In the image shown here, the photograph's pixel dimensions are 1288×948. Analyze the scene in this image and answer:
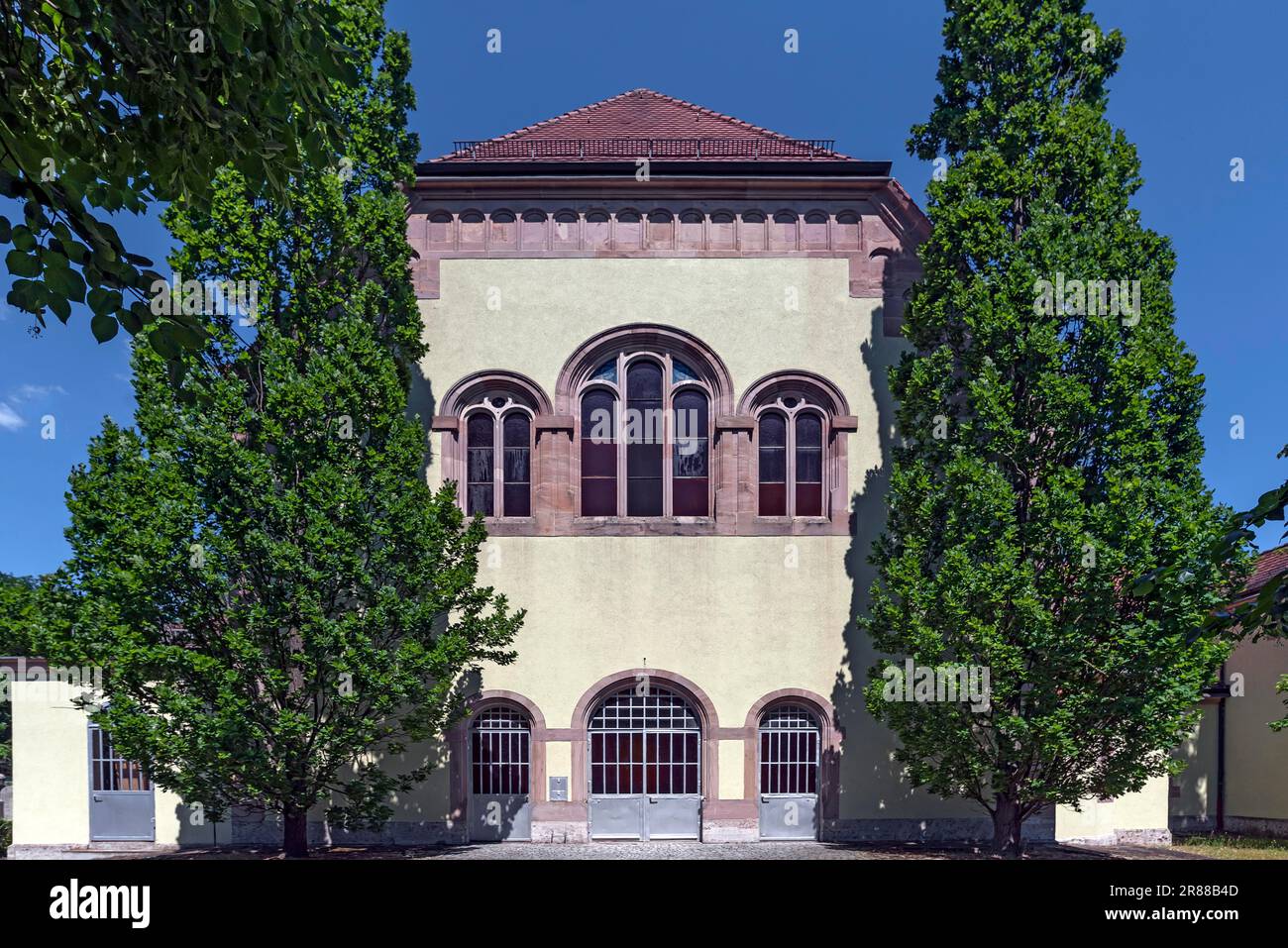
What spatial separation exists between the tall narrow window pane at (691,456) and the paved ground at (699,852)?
19.1 feet

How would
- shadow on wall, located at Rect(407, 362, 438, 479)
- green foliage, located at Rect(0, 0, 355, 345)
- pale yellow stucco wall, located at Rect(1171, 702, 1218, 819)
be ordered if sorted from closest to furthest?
1. green foliage, located at Rect(0, 0, 355, 345)
2. shadow on wall, located at Rect(407, 362, 438, 479)
3. pale yellow stucco wall, located at Rect(1171, 702, 1218, 819)

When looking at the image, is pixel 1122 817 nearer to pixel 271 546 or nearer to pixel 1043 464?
pixel 1043 464

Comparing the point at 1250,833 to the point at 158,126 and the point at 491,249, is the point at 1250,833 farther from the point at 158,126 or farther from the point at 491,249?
the point at 158,126

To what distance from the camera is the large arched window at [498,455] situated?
50.0 feet

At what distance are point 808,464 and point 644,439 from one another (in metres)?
3.18

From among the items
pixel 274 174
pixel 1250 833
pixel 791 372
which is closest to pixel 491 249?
pixel 791 372

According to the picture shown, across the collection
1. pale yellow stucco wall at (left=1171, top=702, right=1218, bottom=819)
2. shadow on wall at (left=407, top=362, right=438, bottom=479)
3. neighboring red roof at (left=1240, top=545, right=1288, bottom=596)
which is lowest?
pale yellow stucco wall at (left=1171, top=702, right=1218, bottom=819)

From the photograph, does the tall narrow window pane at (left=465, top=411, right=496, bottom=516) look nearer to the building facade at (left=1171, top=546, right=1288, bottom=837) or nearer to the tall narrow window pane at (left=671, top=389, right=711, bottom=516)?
the tall narrow window pane at (left=671, top=389, right=711, bottom=516)

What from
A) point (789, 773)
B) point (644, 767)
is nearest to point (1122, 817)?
point (789, 773)

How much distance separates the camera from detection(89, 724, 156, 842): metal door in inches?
567

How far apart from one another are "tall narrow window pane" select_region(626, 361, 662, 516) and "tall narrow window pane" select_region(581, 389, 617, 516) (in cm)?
29

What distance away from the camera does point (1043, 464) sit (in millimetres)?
12414

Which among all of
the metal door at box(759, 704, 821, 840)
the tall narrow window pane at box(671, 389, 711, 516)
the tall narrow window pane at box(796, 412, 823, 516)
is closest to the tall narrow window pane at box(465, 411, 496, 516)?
the tall narrow window pane at box(671, 389, 711, 516)

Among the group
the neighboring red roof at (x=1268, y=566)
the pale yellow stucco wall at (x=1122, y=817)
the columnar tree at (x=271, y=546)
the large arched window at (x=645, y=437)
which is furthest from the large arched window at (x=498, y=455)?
the neighboring red roof at (x=1268, y=566)
